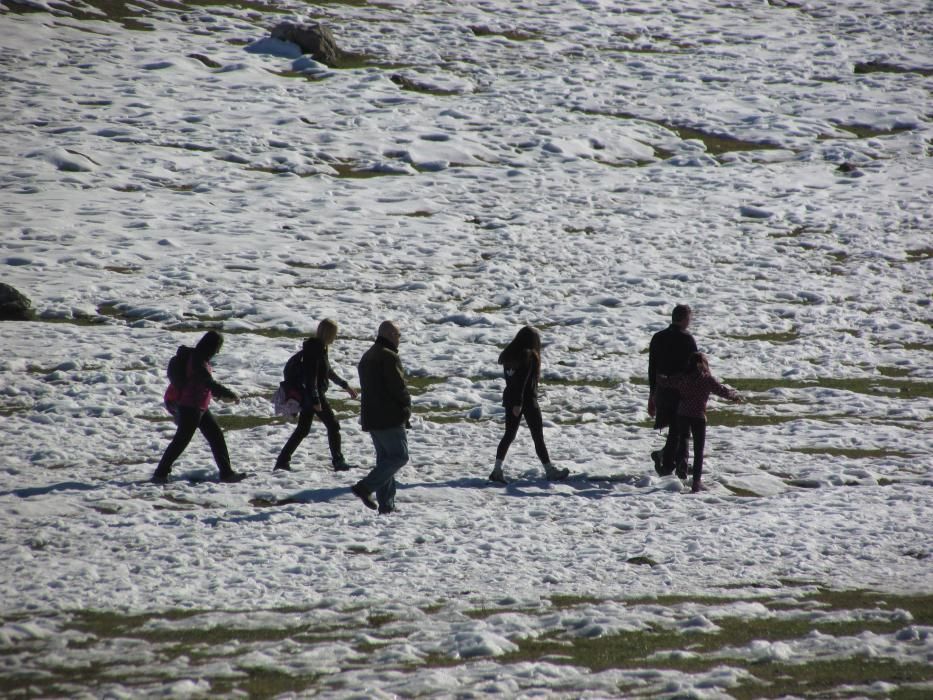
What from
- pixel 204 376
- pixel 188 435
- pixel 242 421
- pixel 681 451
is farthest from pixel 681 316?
pixel 242 421

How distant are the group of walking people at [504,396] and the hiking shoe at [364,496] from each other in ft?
0.04

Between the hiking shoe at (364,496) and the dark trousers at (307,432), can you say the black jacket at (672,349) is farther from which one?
the dark trousers at (307,432)

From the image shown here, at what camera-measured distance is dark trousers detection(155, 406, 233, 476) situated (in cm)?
1222

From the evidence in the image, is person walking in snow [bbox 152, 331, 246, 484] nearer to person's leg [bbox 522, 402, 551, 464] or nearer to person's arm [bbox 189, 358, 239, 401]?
person's arm [bbox 189, 358, 239, 401]

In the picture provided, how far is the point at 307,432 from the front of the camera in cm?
1320

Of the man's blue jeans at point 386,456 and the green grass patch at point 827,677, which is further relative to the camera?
the man's blue jeans at point 386,456

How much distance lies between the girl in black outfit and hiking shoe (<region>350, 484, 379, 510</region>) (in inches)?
92.7

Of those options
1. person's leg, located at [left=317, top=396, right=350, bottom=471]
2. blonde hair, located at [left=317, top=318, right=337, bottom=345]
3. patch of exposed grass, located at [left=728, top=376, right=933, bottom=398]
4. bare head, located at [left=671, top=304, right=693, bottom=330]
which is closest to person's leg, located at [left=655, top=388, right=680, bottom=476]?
bare head, located at [left=671, top=304, right=693, bottom=330]

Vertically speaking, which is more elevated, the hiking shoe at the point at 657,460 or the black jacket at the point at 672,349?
the black jacket at the point at 672,349

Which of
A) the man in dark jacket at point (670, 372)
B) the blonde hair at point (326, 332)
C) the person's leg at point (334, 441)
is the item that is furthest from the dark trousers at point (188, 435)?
the man in dark jacket at point (670, 372)

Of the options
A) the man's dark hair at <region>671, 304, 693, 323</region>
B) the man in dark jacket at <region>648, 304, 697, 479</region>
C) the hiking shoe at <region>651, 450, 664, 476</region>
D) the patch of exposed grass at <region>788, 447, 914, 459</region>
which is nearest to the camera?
the man's dark hair at <region>671, 304, 693, 323</region>

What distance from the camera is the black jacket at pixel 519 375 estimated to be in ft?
41.3

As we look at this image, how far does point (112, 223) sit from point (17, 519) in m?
17.6

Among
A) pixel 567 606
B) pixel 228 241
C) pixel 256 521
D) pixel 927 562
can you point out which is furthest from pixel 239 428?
pixel 228 241
